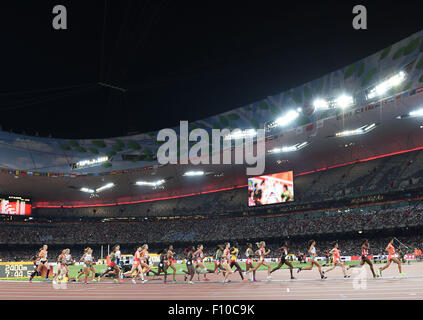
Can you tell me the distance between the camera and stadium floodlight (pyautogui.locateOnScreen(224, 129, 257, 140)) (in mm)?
47138

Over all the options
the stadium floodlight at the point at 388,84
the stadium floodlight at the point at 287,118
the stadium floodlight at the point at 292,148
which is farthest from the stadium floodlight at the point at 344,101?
the stadium floodlight at the point at 292,148

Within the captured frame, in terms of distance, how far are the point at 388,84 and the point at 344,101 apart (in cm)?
439

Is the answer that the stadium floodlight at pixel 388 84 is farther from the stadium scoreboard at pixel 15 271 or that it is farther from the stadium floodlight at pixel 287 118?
the stadium scoreboard at pixel 15 271

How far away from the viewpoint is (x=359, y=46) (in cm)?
3303

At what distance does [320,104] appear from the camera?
1517 inches

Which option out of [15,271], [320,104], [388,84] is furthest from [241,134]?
[15,271]

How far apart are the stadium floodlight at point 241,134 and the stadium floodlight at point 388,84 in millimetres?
15470

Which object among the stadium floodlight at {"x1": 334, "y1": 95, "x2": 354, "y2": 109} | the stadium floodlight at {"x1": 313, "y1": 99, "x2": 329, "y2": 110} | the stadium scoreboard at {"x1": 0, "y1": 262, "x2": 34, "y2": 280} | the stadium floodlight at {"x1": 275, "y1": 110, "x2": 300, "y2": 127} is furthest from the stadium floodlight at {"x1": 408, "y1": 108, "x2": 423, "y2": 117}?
the stadium scoreboard at {"x1": 0, "y1": 262, "x2": 34, "y2": 280}

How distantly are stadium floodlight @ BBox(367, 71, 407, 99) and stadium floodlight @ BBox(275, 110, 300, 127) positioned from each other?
913 cm

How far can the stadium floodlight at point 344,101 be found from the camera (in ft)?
118

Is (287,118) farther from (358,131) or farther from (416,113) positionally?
(416,113)

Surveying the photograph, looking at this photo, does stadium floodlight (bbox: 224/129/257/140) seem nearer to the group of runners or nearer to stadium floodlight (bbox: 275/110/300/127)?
stadium floodlight (bbox: 275/110/300/127)
